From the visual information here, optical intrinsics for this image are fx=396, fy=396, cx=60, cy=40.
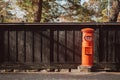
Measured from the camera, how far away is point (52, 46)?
56.0ft

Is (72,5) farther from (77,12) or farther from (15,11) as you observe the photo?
(15,11)

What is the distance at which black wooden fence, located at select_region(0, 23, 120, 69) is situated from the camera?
17.0m

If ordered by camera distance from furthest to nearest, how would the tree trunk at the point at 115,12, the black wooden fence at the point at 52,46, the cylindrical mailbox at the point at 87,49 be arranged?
1. the tree trunk at the point at 115,12
2. the black wooden fence at the point at 52,46
3. the cylindrical mailbox at the point at 87,49

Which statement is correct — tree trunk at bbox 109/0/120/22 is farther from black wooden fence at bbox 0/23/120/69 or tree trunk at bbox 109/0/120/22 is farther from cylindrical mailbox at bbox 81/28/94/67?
cylindrical mailbox at bbox 81/28/94/67

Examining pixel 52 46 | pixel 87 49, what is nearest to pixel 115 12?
pixel 87 49

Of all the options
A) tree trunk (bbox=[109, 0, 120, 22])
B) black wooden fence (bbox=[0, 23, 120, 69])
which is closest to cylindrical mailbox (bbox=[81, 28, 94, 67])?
black wooden fence (bbox=[0, 23, 120, 69])

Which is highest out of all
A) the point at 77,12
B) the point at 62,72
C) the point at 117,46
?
the point at 77,12

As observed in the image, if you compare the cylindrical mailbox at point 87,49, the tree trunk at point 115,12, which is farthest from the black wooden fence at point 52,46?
the tree trunk at point 115,12

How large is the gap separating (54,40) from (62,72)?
1.42 meters

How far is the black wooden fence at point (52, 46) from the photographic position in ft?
55.9

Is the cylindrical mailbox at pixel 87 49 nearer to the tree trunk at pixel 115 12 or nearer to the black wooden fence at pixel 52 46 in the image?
the black wooden fence at pixel 52 46

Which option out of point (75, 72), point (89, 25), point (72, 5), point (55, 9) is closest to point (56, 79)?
point (75, 72)

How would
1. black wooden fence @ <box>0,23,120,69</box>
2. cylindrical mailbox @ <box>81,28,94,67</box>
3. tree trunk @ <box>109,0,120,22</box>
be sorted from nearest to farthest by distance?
cylindrical mailbox @ <box>81,28,94,67</box>
black wooden fence @ <box>0,23,120,69</box>
tree trunk @ <box>109,0,120,22</box>

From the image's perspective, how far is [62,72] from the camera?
16875mm
